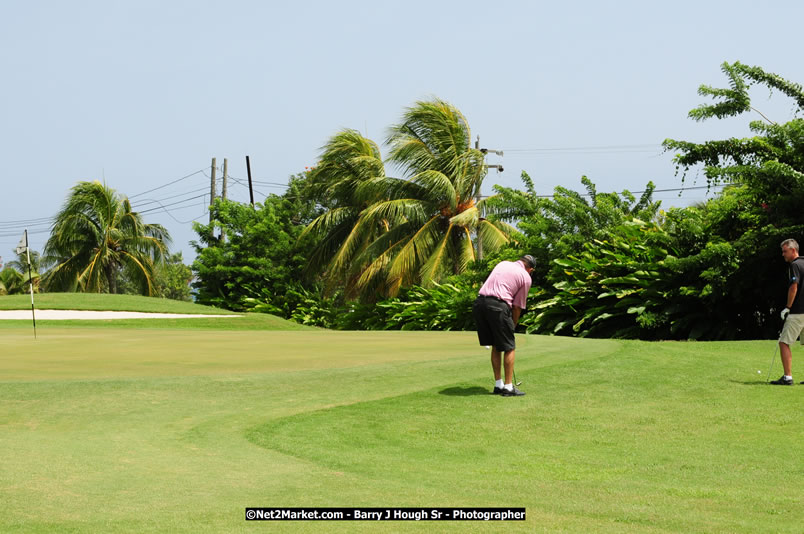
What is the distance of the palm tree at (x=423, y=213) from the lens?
31531 millimetres

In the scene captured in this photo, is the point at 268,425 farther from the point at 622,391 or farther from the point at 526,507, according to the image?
the point at 622,391

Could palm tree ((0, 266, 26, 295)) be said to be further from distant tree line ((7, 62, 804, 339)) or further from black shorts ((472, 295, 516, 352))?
black shorts ((472, 295, 516, 352))

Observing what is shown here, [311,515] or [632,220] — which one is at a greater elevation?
[632,220]

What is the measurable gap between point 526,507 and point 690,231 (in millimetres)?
14825

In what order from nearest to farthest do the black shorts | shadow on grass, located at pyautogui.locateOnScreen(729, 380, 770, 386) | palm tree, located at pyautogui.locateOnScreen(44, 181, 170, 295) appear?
the black shorts < shadow on grass, located at pyautogui.locateOnScreen(729, 380, 770, 386) < palm tree, located at pyautogui.locateOnScreen(44, 181, 170, 295)

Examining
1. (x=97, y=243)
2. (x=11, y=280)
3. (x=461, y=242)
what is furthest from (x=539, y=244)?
(x=11, y=280)

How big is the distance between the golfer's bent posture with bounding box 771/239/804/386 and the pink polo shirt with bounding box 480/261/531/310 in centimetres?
343

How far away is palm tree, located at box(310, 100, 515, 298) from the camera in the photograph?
1241 inches

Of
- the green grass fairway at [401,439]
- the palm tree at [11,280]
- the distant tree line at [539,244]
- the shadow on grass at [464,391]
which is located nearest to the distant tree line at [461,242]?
the distant tree line at [539,244]

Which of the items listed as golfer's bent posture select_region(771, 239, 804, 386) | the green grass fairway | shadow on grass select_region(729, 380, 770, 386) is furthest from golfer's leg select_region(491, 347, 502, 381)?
golfer's bent posture select_region(771, 239, 804, 386)

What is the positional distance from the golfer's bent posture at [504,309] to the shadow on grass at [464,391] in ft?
0.95

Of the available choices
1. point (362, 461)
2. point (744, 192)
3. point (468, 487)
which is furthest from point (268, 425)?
point (744, 192)

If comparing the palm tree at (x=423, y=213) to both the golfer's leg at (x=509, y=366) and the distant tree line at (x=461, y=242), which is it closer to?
the distant tree line at (x=461, y=242)

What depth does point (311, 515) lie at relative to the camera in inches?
210
